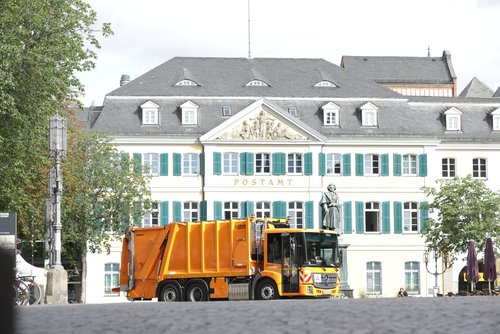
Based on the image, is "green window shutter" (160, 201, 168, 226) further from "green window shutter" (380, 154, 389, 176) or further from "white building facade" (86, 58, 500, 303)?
"green window shutter" (380, 154, 389, 176)

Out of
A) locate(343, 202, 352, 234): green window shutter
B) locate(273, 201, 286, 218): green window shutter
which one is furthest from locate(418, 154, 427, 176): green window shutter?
locate(273, 201, 286, 218): green window shutter

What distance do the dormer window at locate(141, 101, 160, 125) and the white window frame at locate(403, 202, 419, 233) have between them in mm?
15500

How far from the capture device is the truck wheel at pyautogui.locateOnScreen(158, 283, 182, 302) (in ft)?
114

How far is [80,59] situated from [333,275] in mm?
11808

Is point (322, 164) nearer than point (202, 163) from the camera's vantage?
No

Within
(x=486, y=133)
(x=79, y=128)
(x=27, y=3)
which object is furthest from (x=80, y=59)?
(x=486, y=133)

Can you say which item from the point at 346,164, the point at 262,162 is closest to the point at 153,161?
the point at 262,162

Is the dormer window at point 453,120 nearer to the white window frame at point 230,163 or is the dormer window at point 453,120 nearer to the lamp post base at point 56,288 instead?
the white window frame at point 230,163

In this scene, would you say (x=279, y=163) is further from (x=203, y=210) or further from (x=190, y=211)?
(x=190, y=211)

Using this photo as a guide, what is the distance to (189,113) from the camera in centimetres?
6894

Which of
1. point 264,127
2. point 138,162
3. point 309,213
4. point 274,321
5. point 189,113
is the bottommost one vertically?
point 274,321

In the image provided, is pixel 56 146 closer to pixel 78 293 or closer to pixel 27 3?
pixel 27 3

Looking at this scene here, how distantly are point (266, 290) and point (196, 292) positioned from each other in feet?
8.64

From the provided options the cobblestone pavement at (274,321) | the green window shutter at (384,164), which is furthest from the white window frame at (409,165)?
the cobblestone pavement at (274,321)
